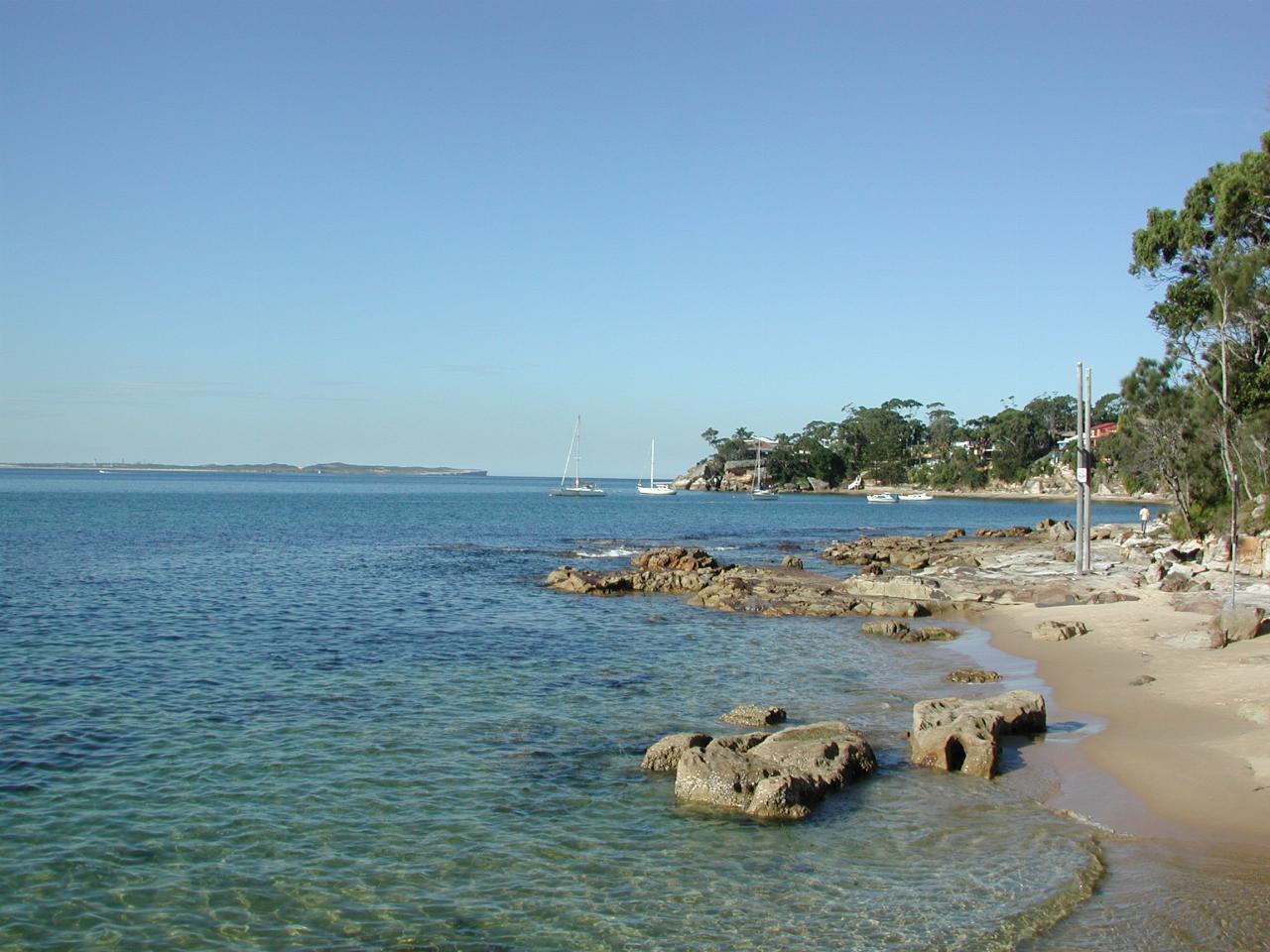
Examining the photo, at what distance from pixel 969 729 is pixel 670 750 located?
4.17 meters

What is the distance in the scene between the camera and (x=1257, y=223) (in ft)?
98.7

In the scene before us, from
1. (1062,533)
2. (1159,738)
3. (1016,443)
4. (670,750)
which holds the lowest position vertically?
(670,750)

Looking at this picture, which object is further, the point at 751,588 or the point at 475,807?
the point at 751,588

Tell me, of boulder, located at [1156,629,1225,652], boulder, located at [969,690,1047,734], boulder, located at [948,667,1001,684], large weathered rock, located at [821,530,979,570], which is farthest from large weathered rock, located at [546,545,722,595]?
boulder, located at [969,690,1047,734]

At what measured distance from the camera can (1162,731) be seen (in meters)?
14.4

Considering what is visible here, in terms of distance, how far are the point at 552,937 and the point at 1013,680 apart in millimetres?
13396

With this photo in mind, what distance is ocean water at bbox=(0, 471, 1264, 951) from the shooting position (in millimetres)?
8984

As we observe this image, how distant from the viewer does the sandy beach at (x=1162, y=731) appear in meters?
11.2

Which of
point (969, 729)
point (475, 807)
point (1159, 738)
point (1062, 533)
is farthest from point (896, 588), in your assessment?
point (1062, 533)

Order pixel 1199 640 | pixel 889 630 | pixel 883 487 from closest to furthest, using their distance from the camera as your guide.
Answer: pixel 1199 640
pixel 889 630
pixel 883 487

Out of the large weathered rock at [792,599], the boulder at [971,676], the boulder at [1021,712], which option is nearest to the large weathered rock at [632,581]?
the large weathered rock at [792,599]

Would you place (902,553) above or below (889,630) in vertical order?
above

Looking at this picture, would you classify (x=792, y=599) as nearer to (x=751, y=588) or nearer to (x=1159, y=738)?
(x=751, y=588)

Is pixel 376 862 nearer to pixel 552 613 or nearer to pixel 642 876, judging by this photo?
pixel 642 876
